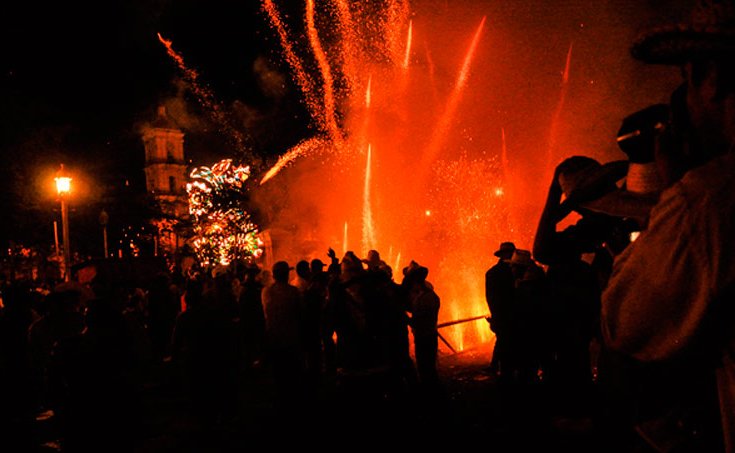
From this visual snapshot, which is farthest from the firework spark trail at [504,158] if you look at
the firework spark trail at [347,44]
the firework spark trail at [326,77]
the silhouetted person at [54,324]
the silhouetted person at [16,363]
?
the silhouetted person at [54,324]

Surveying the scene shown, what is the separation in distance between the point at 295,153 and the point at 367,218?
559cm

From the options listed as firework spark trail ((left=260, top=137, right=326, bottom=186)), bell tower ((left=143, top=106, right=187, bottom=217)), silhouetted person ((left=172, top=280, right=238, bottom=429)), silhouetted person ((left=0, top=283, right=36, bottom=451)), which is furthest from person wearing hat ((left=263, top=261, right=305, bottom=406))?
bell tower ((left=143, top=106, right=187, bottom=217))

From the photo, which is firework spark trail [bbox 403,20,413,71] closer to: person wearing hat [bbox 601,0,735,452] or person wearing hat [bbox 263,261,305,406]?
person wearing hat [bbox 263,261,305,406]

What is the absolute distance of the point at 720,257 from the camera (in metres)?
1.13

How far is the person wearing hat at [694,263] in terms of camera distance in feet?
3.76

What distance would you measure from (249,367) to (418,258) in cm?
1379

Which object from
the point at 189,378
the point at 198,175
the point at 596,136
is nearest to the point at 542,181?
the point at 596,136

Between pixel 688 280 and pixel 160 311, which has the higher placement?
pixel 160 311

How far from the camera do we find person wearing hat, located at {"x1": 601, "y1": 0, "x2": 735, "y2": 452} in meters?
1.15

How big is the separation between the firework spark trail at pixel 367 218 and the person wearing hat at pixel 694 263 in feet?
76.5

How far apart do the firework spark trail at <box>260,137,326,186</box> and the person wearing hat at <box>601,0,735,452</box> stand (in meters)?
26.1

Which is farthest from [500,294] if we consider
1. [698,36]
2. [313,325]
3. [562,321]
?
[698,36]

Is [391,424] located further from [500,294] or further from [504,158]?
[504,158]

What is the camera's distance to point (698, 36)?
1.27 metres
